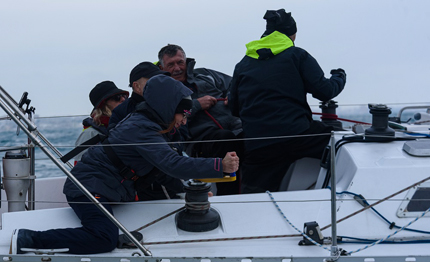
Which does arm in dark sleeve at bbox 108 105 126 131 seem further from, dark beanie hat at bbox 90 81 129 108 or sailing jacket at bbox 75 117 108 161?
dark beanie hat at bbox 90 81 129 108

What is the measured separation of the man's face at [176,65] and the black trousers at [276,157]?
2.65 feet

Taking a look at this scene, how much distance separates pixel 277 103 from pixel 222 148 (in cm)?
51

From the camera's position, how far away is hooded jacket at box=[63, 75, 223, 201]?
2.51 metres

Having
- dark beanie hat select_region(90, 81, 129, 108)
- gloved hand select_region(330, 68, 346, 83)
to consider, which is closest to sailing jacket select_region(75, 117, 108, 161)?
dark beanie hat select_region(90, 81, 129, 108)

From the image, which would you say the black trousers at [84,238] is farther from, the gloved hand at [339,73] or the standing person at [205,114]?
the gloved hand at [339,73]

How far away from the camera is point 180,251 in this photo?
7.98 ft

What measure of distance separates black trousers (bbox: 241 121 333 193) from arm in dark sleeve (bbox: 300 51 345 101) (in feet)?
0.70

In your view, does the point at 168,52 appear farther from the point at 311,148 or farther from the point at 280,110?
the point at 311,148

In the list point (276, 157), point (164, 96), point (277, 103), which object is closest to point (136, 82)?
point (164, 96)

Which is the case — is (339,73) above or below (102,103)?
above

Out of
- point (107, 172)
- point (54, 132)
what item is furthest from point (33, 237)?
point (54, 132)

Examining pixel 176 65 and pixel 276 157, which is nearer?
pixel 276 157

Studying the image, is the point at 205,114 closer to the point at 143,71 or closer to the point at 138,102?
the point at 143,71

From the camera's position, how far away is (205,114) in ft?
12.5
